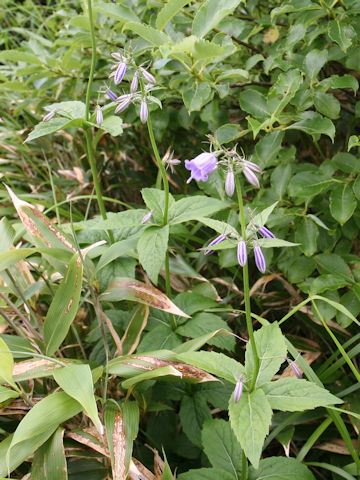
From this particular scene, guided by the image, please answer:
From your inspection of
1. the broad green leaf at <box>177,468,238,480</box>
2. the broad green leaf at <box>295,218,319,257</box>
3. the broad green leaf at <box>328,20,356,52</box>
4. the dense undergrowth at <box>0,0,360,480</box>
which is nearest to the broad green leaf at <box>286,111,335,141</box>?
the dense undergrowth at <box>0,0,360,480</box>

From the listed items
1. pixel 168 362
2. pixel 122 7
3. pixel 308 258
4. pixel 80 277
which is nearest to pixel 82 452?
pixel 168 362

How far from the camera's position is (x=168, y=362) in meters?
1.45

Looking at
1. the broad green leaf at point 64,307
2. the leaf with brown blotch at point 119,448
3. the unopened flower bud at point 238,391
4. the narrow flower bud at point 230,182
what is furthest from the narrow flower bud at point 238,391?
the broad green leaf at point 64,307

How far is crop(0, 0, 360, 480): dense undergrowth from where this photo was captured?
1287 millimetres

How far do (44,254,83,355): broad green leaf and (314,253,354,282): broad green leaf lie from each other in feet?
2.95

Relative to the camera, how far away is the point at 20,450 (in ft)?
4.28

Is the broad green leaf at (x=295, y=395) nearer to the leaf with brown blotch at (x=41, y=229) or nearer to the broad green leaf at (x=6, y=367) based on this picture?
the broad green leaf at (x=6, y=367)

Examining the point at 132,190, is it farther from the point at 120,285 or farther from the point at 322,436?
the point at 322,436

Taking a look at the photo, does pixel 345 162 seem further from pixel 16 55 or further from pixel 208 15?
pixel 16 55

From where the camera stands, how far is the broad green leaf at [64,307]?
4.93ft

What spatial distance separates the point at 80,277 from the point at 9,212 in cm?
111

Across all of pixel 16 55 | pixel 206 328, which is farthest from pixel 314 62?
pixel 16 55

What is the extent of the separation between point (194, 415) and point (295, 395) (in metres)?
0.55

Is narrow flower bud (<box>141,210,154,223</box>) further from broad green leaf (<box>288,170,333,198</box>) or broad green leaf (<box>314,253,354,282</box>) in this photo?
broad green leaf (<box>314,253,354,282</box>)
